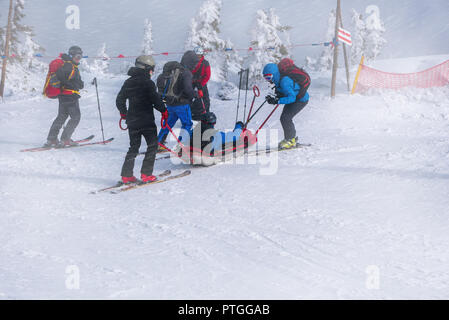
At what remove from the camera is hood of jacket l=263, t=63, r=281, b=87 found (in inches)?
303

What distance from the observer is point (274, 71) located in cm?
772

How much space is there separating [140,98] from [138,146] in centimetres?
75

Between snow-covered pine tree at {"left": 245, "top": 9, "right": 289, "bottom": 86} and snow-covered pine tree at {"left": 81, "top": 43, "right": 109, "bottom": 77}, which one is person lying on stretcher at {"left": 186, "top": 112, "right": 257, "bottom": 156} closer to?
snow-covered pine tree at {"left": 245, "top": 9, "right": 289, "bottom": 86}

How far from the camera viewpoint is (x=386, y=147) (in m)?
7.69

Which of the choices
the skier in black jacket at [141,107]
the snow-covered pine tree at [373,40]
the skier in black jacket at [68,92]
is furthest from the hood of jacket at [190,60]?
the snow-covered pine tree at [373,40]

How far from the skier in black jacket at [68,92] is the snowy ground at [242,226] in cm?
93

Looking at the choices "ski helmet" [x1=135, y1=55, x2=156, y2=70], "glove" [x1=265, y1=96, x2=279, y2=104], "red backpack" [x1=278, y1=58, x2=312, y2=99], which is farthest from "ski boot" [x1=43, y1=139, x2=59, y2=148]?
"red backpack" [x1=278, y1=58, x2=312, y2=99]

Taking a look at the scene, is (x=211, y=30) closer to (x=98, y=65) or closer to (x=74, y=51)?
(x=74, y=51)

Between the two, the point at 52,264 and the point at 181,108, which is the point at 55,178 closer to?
the point at 181,108

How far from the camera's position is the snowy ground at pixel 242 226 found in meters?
3.06

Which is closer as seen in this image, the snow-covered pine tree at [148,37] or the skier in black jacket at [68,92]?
the skier in black jacket at [68,92]

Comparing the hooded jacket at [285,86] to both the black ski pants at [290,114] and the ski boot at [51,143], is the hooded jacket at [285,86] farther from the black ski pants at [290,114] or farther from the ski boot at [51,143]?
the ski boot at [51,143]

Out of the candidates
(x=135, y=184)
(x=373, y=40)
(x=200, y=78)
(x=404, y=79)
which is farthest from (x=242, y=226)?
(x=373, y=40)

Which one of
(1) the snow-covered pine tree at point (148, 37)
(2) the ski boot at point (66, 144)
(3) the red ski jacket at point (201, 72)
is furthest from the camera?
(1) the snow-covered pine tree at point (148, 37)
